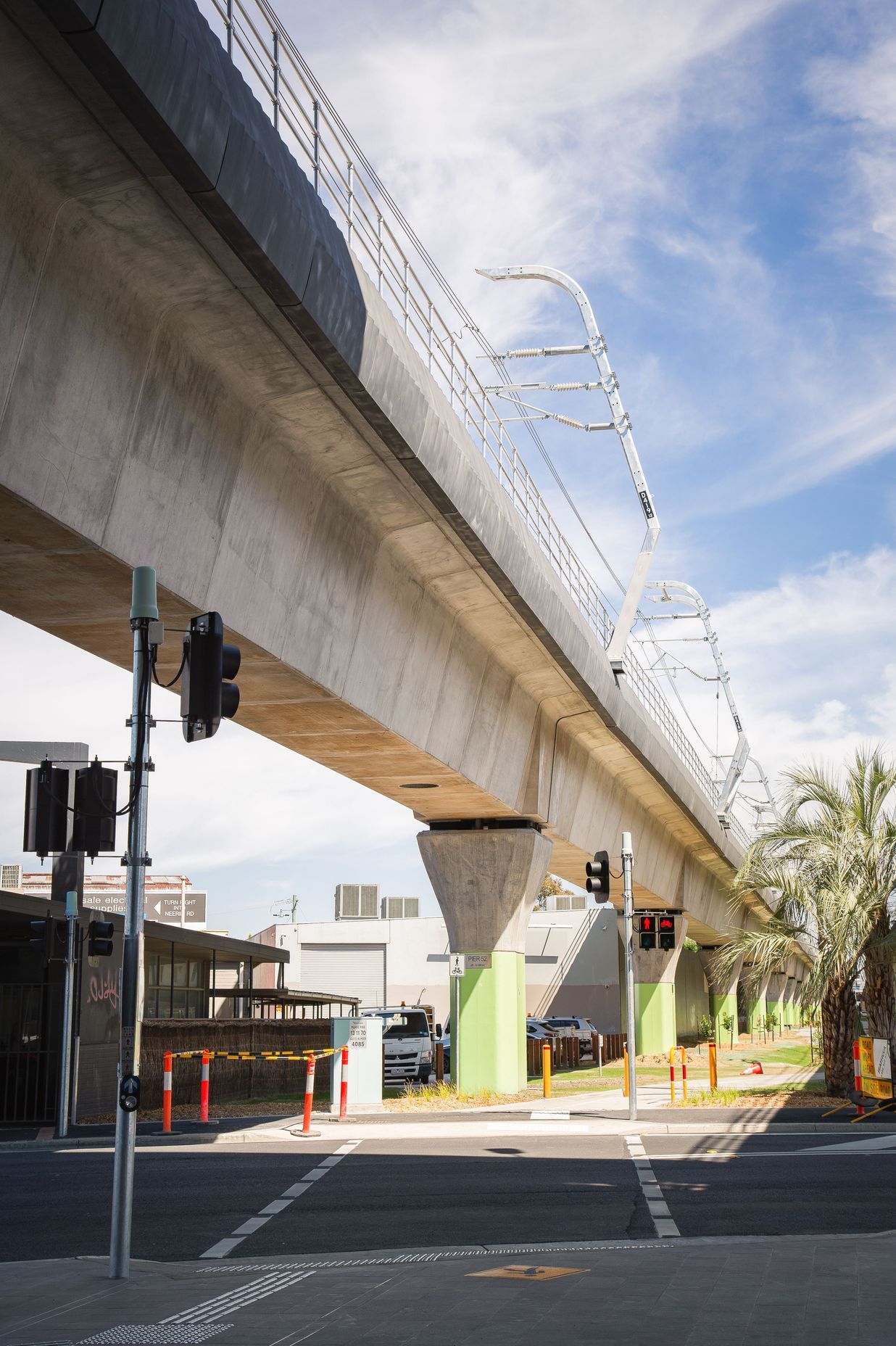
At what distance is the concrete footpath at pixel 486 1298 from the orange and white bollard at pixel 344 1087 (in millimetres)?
12955

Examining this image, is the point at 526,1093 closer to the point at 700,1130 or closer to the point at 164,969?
the point at 700,1130

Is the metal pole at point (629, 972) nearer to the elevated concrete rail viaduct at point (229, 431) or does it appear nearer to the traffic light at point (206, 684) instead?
the elevated concrete rail viaduct at point (229, 431)

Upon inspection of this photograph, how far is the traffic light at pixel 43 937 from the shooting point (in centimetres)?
1812

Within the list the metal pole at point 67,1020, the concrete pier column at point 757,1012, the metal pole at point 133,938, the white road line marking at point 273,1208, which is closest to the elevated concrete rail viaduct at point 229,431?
the metal pole at point 133,938

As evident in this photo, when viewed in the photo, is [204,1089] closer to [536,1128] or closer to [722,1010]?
[536,1128]

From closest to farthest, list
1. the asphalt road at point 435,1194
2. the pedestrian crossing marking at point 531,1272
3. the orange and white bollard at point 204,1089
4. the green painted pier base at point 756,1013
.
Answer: the pedestrian crossing marking at point 531,1272, the asphalt road at point 435,1194, the orange and white bollard at point 204,1089, the green painted pier base at point 756,1013

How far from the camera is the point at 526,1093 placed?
88.2ft

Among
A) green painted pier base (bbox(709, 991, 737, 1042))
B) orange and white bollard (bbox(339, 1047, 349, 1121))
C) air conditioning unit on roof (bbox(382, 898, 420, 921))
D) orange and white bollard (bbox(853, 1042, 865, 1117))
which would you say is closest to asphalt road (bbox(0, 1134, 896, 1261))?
orange and white bollard (bbox(339, 1047, 349, 1121))

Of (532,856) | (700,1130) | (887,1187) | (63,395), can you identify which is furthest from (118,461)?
(532,856)

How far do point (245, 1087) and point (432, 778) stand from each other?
11778mm

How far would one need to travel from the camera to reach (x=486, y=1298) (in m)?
8.12

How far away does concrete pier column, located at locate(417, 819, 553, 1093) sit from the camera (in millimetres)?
26188

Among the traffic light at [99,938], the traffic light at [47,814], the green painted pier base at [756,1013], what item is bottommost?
the green painted pier base at [756,1013]

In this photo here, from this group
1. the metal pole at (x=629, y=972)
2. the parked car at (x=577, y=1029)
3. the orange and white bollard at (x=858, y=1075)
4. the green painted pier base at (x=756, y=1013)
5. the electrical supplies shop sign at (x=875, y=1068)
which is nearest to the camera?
the metal pole at (x=629, y=972)
